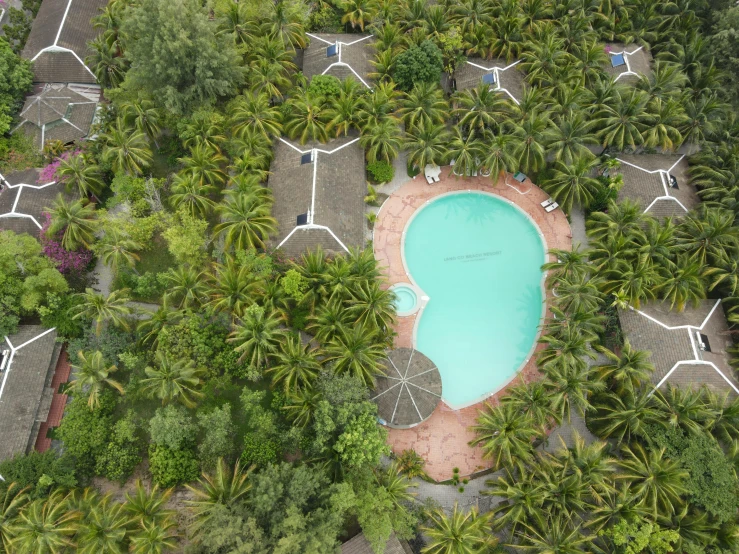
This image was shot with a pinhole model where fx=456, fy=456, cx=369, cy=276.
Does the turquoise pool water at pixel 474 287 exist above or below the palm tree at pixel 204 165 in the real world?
below

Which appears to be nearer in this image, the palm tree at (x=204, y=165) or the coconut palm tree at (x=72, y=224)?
the coconut palm tree at (x=72, y=224)

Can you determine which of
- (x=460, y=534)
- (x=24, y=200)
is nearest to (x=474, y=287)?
(x=460, y=534)

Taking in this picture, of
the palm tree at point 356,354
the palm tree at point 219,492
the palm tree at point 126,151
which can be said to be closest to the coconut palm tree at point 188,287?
the palm tree at point 356,354

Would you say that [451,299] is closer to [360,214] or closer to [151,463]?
[360,214]

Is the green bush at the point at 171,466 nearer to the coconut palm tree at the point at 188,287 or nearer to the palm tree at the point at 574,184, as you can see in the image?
the coconut palm tree at the point at 188,287

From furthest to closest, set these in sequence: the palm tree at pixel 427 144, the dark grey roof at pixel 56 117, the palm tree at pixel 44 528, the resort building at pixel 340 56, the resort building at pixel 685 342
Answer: the resort building at pixel 340 56, the dark grey roof at pixel 56 117, the palm tree at pixel 427 144, the resort building at pixel 685 342, the palm tree at pixel 44 528

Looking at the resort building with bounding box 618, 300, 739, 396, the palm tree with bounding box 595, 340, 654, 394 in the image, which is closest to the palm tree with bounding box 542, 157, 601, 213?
the resort building with bounding box 618, 300, 739, 396

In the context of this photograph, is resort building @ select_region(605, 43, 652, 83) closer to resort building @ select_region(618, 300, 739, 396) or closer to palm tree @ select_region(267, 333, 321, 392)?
resort building @ select_region(618, 300, 739, 396)
